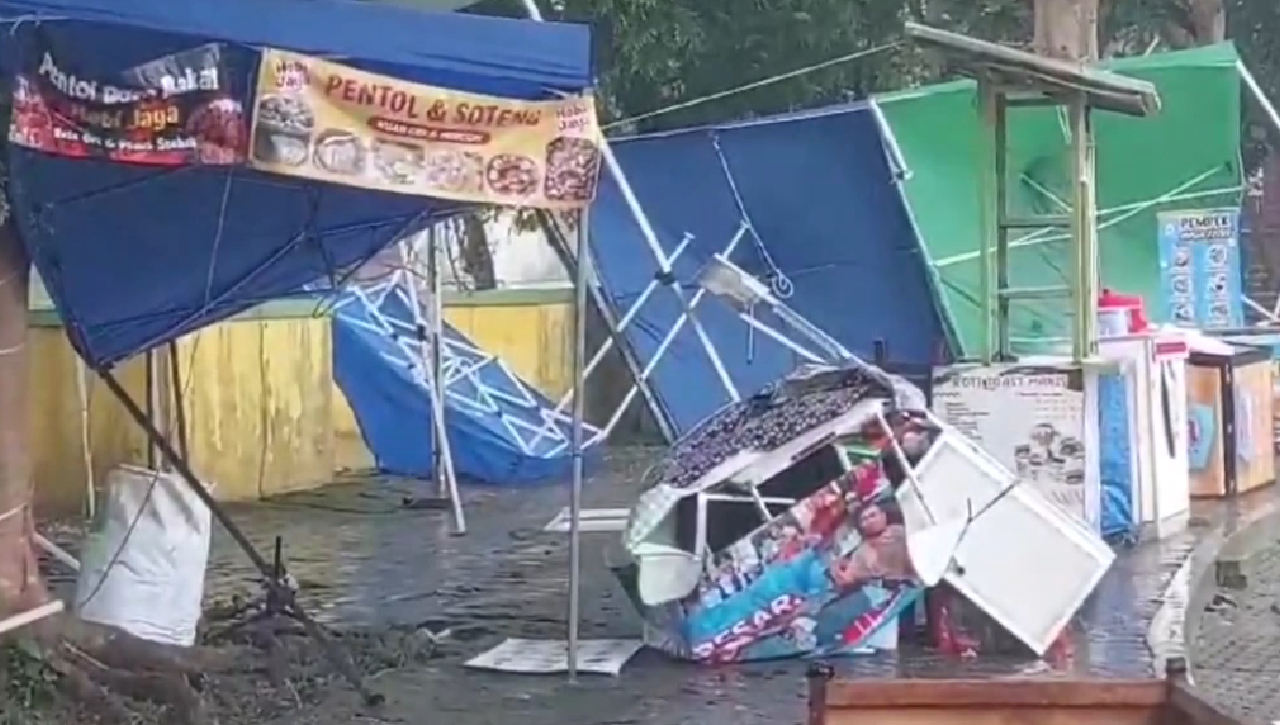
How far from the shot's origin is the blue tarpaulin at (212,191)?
722 cm

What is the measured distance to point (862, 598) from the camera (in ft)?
28.7

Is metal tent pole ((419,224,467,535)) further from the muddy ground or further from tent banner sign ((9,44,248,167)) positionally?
tent banner sign ((9,44,248,167))

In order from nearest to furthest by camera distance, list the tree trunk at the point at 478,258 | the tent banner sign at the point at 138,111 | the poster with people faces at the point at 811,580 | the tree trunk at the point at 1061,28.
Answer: the tent banner sign at the point at 138,111
the poster with people faces at the point at 811,580
the tree trunk at the point at 1061,28
the tree trunk at the point at 478,258

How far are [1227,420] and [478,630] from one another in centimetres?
617

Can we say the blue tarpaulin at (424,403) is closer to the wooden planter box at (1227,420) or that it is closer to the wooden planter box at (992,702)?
the wooden planter box at (1227,420)

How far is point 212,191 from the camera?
9008 mm

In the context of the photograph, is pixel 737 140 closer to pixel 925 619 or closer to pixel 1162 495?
pixel 1162 495

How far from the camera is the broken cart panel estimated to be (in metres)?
8.58

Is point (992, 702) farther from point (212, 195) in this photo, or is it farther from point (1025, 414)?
point (1025, 414)

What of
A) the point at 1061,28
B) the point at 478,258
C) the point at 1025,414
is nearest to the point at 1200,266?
the point at 1061,28

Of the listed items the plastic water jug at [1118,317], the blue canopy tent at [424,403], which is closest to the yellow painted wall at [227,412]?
the blue canopy tent at [424,403]

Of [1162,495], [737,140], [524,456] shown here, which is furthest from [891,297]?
[1162,495]

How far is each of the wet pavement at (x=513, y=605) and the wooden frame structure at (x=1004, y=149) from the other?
4.44 ft

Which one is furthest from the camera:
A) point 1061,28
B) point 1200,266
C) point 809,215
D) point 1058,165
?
point 1200,266
